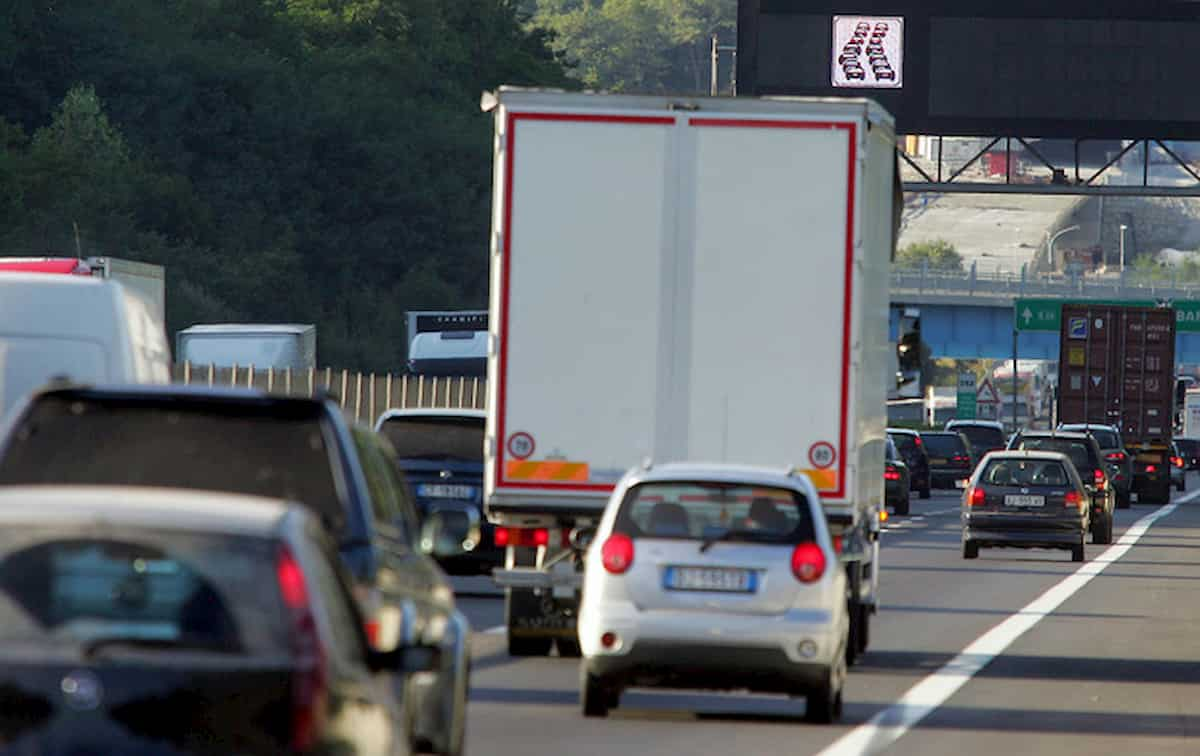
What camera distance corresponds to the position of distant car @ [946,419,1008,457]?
77.4 meters

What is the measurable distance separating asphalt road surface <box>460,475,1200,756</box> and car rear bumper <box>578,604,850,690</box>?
0.31 meters

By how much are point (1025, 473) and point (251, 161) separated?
5964 centimetres

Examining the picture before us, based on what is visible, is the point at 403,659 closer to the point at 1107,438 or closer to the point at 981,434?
the point at 1107,438

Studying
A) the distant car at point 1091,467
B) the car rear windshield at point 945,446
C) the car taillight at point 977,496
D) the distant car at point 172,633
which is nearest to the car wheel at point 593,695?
the distant car at point 172,633

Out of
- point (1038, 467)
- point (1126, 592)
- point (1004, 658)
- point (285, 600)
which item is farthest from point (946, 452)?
point (285, 600)

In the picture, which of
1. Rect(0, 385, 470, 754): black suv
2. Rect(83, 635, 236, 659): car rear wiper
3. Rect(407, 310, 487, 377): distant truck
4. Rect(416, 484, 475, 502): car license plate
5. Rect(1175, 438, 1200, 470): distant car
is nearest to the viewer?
Rect(83, 635, 236, 659): car rear wiper

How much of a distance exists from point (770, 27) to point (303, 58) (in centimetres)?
6269

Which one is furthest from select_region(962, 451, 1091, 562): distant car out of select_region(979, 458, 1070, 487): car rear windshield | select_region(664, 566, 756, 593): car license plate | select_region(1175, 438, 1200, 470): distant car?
select_region(1175, 438, 1200, 470): distant car

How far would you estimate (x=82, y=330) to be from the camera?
14.9 m

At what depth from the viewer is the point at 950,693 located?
57.7 feet

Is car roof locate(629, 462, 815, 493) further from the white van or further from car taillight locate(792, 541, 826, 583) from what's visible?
the white van

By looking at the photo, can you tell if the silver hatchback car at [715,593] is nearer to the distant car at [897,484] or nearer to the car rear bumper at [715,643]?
the car rear bumper at [715,643]

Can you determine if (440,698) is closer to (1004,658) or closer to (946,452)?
(1004,658)

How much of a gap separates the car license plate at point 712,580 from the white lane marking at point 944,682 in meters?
0.91
